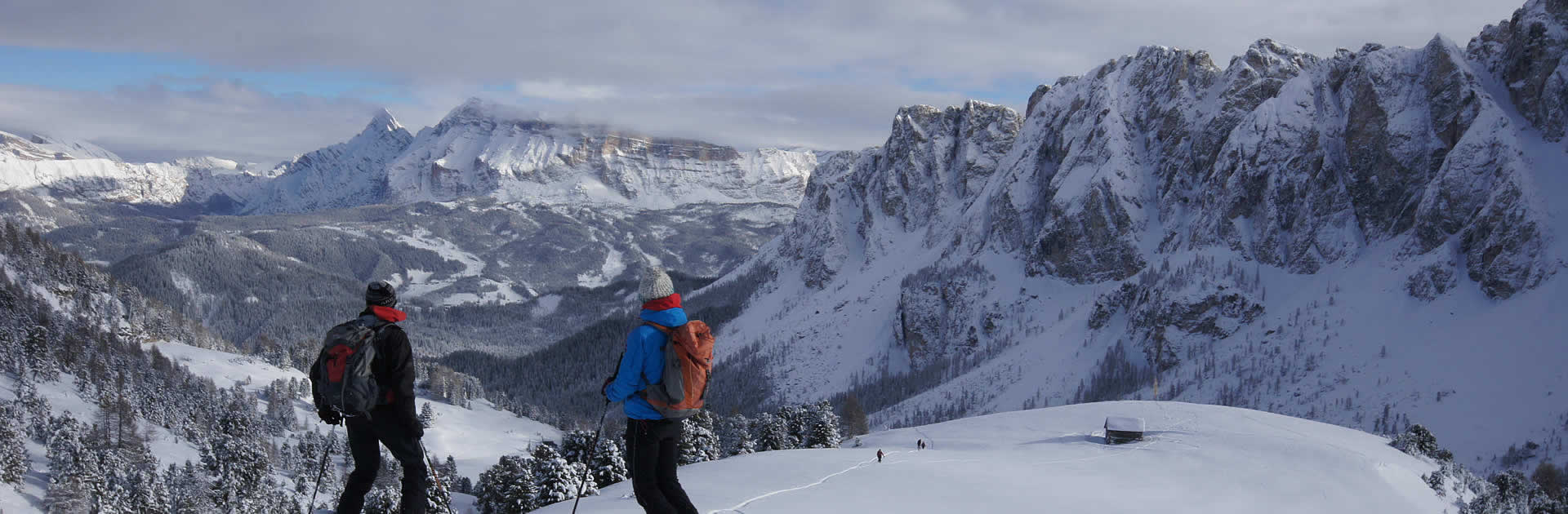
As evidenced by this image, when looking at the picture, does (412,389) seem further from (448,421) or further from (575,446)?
(448,421)

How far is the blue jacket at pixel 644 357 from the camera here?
10.7 m

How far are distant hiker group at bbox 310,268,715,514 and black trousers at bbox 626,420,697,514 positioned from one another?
0.04 ft

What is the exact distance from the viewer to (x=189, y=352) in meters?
157

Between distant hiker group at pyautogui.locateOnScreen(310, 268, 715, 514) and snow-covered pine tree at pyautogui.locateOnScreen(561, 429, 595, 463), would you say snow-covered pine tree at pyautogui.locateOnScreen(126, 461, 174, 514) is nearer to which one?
snow-covered pine tree at pyautogui.locateOnScreen(561, 429, 595, 463)

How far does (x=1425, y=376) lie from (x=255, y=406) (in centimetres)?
17881

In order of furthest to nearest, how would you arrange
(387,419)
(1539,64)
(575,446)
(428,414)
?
1. (1539,64)
2. (428,414)
3. (575,446)
4. (387,419)

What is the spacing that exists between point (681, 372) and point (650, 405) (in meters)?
0.74

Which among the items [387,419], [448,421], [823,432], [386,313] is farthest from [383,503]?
[448,421]

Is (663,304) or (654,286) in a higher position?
(654,286)

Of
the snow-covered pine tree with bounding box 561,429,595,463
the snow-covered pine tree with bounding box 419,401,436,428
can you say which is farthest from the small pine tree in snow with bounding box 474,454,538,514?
the snow-covered pine tree with bounding box 419,401,436,428

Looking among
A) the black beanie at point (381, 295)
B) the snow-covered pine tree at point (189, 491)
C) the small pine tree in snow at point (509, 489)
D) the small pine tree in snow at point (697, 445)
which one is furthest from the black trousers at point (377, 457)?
the snow-covered pine tree at point (189, 491)

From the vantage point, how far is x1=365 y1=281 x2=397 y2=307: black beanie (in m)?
11.7

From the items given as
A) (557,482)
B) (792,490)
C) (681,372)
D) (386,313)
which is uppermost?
(386,313)

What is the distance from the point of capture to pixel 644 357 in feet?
35.5
